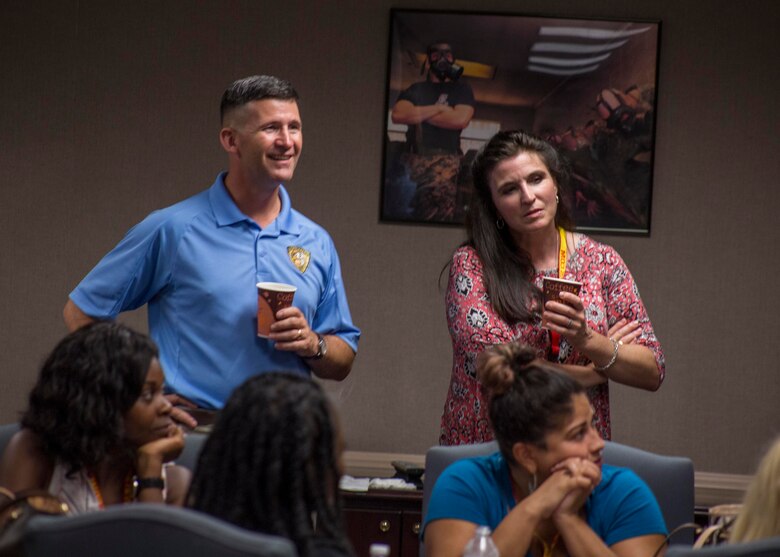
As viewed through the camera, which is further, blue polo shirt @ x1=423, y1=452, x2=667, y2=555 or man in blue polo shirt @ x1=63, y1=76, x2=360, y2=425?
man in blue polo shirt @ x1=63, y1=76, x2=360, y2=425

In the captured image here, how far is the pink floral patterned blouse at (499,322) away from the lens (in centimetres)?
310

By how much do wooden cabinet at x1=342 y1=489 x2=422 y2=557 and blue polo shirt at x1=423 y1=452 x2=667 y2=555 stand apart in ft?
4.83

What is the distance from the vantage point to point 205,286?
2973mm

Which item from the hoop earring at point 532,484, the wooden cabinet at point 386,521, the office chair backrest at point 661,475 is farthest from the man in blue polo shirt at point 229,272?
the wooden cabinet at point 386,521

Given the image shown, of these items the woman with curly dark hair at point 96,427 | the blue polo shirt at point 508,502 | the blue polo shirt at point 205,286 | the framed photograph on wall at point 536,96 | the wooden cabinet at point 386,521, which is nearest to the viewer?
the woman with curly dark hair at point 96,427

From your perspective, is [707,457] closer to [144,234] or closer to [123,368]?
[144,234]

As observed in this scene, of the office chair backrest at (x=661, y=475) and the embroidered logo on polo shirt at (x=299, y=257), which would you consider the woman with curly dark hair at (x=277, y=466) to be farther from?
the embroidered logo on polo shirt at (x=299, y=257)

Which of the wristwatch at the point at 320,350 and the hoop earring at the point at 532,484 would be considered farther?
the wristwatch at the point at 320,350

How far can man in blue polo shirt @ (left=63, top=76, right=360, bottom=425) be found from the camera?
2.96m

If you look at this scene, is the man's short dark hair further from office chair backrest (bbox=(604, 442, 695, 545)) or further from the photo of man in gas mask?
the photo of man in gas mask

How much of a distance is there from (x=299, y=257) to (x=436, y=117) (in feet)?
8.00

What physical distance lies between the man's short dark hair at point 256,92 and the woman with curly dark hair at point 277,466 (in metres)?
1.36

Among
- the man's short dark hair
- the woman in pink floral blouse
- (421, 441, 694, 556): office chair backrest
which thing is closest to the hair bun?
(421, 441, 694, 556): office chair backrest

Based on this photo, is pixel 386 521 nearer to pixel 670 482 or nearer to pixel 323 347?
pixel 323 347
